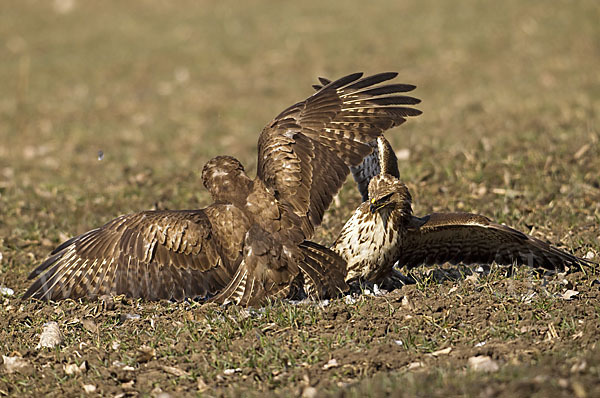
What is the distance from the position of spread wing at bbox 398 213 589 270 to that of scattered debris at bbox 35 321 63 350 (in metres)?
2.65

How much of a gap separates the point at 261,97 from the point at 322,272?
1019 cm

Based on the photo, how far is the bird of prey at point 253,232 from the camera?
601cm

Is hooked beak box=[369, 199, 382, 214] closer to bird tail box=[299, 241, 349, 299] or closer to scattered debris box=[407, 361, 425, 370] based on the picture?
bird tail box=[299, 241, 349, 299]

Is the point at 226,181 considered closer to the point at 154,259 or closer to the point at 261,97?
the point at 154,259

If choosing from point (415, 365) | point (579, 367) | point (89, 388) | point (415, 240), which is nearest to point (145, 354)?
point (89, 388)

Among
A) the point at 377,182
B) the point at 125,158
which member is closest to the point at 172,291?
Result: the point at 377,182

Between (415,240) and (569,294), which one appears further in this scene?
(415,240)

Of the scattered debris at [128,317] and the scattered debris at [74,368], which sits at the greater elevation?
the scattered debris at [128,317]

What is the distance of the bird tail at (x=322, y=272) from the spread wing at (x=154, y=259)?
55 centimetres

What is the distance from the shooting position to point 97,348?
222 inches

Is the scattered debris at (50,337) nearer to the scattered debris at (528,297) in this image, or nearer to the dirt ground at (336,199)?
the dirt ground at (336,199)

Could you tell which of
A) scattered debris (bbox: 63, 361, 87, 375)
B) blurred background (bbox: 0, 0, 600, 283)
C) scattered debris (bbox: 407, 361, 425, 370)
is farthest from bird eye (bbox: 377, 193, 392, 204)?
scattered debris (bbox: 63, 361, 87, 375)

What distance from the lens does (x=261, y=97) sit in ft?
52.0

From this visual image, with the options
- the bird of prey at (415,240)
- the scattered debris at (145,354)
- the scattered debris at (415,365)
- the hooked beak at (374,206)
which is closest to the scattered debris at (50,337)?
the scattered debris at (145,354)
